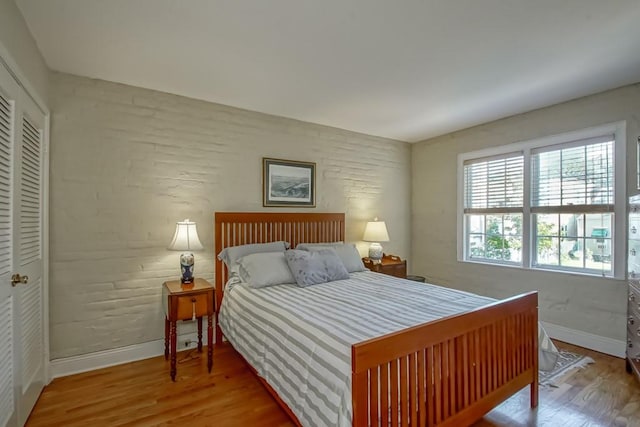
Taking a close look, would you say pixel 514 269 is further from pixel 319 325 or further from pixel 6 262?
pixel 6 262

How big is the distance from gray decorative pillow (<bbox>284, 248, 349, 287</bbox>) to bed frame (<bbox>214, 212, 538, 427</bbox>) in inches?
40.9

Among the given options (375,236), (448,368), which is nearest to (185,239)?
(448,368)

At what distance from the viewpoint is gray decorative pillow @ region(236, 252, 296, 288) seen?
274cm

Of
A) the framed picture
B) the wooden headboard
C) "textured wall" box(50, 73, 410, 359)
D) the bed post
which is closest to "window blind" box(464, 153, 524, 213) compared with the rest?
the wooden headboard

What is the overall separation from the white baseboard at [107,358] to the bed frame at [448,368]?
5.13 ft

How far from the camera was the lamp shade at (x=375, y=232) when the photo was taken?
162 inches

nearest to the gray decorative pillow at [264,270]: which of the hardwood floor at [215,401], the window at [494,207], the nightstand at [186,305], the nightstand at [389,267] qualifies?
the nightstand at [186,305]

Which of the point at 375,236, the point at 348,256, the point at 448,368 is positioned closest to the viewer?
the point at 448,368

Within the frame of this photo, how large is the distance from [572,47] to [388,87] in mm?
1294

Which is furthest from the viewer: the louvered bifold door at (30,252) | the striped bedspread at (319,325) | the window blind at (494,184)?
the window blind at (494,184)

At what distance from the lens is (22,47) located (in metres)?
1.88

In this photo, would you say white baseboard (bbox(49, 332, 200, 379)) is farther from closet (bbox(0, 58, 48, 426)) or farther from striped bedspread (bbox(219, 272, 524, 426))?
striped bedspread (bbox(219, 272, 524, 426))

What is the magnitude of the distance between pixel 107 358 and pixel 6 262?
1.42 meters

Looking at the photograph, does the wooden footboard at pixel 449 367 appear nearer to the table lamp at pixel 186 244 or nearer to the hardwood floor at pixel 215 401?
the hardwood floor at pixel 215 401
